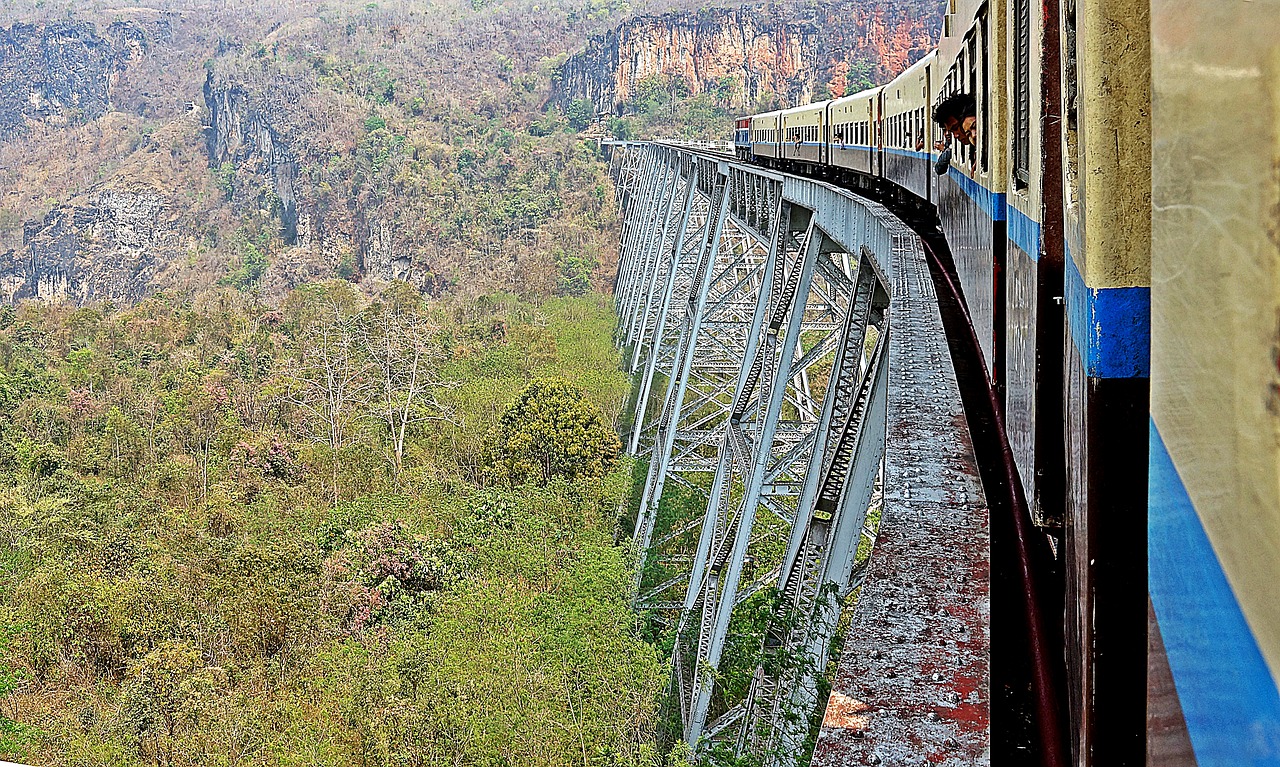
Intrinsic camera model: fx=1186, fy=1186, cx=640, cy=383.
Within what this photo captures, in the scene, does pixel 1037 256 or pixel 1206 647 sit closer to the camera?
pixel 1206 647

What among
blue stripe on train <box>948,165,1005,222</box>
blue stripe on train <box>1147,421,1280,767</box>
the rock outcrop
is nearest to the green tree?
blue stripe on train <box>948,165,1005,222</box>

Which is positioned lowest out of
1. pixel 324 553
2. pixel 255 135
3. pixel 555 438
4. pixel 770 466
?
pixel 324 553

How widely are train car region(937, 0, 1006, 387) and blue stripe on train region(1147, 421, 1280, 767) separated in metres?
2.77

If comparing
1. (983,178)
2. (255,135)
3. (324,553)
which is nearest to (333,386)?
(324,553)

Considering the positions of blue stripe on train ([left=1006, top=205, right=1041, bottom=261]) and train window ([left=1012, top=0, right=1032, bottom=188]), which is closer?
blue stripe on train ([left=1006, top=205, right=1041, bottom=261])

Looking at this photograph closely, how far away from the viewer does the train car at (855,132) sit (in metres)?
12.8

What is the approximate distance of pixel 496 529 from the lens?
813 inches

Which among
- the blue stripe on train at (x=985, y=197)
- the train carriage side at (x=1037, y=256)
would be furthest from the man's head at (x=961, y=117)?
the train carriage side at (x=1037, y=256)

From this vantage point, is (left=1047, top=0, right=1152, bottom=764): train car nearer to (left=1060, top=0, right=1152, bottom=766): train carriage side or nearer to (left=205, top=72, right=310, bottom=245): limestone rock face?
(left=1060, top=0, right=1152, bottom=766): train carriage side

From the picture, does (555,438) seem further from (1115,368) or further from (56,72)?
(56,72)

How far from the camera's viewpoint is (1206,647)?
0.70m

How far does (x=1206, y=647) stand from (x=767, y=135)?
25.8 m

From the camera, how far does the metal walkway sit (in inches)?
61.1

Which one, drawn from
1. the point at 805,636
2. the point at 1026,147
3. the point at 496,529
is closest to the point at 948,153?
the point at 805,636
